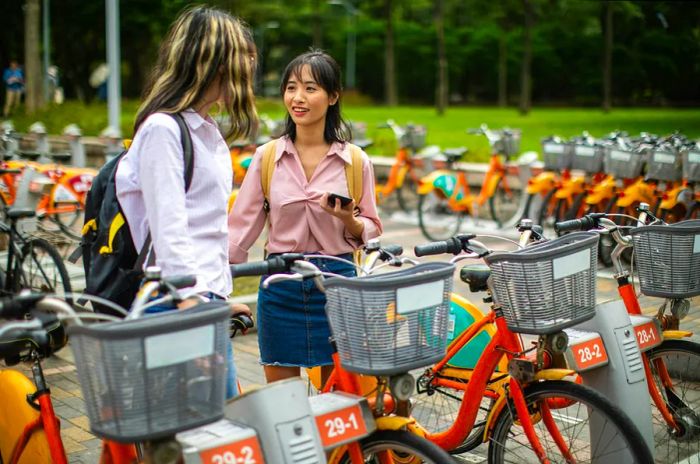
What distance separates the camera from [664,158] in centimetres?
918

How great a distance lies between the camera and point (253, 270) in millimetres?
3152

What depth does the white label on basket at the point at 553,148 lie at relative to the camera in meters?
10.3

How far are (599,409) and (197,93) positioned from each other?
67.2 inches

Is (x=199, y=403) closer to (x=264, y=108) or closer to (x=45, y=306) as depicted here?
(x=45, y=306)

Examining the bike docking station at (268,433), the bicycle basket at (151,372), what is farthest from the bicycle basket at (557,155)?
the bicycle basket at (151,372)

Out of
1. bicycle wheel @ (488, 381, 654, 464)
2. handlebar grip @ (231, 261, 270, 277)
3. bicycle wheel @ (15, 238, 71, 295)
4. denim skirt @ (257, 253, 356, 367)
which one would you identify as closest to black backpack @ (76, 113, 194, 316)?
handlebar grip @ (231, 261, 270, 277)

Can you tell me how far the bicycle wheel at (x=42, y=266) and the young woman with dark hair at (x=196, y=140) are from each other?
159 inches

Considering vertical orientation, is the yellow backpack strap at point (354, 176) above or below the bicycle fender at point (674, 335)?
above

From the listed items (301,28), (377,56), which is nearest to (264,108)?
(301,28)

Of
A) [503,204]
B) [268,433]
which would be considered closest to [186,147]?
[268,433]

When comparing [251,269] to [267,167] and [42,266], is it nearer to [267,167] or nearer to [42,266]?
[267,167]

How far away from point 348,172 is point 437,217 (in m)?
7.59

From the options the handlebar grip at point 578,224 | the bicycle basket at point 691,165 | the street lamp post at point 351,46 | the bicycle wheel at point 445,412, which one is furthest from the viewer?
the street lamp post at point 351,46

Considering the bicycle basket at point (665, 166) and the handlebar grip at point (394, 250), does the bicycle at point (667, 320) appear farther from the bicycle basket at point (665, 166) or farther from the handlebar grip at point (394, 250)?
the bicycle basket at point (665, 166)
